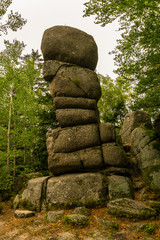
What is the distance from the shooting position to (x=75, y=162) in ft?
31.8

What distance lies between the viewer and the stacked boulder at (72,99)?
9.86 m

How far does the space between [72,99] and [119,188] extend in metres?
6.02

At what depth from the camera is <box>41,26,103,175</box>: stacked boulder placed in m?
9.86

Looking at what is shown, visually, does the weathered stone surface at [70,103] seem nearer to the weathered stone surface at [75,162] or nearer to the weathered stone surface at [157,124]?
the weathered stone surface at [75,162]

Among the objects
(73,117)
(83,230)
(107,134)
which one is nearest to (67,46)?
(73,117)

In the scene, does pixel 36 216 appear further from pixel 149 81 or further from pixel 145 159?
pixel 149 81

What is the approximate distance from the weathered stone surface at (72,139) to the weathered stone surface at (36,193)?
190cm

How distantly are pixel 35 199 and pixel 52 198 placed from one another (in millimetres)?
1093

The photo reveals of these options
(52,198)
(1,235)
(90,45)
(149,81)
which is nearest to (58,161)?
(52,198)

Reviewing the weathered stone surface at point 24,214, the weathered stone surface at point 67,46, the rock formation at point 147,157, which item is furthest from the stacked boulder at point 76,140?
the rock formation at point 147,157

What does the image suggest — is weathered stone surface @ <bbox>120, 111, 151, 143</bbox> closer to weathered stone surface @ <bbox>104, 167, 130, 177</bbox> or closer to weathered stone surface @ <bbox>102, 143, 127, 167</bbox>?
weathered stone surface @ <bbox>102, 143, 127, 167</bbox>

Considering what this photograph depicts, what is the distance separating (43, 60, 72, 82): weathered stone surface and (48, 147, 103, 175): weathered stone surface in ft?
17.2

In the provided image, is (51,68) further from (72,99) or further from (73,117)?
(73,117)

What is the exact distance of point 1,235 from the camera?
21.4ft
